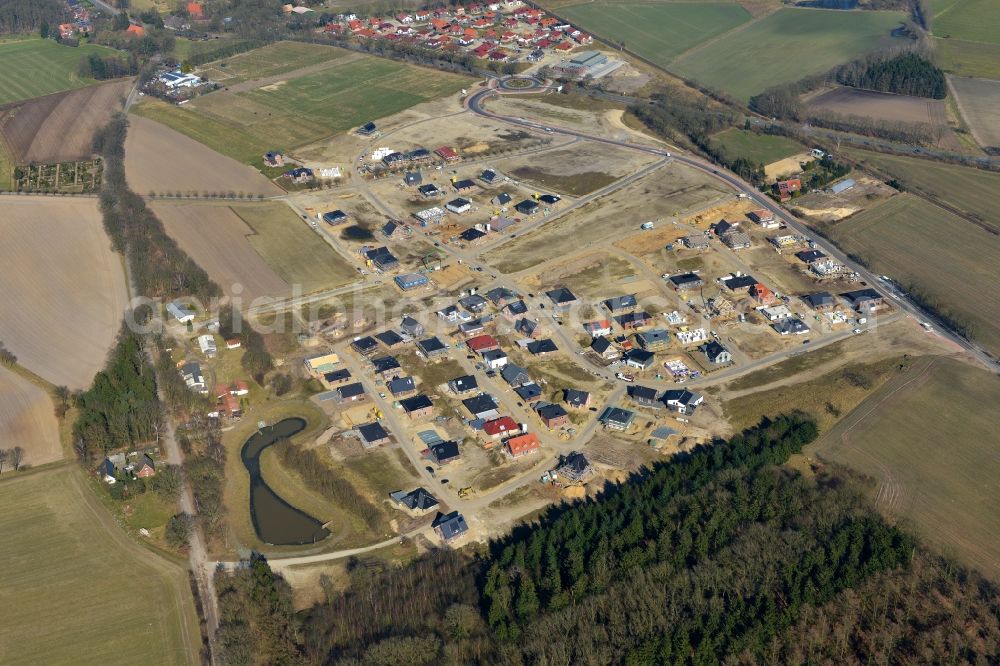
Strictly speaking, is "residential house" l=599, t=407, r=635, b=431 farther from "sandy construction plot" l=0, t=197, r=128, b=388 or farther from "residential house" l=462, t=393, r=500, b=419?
"sandy construction plot" l=0, t=197, r=128, b=388

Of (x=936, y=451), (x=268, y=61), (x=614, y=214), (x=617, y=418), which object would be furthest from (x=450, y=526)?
(x=268, y=61)

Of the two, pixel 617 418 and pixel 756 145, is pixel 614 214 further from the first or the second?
pixel 617 418

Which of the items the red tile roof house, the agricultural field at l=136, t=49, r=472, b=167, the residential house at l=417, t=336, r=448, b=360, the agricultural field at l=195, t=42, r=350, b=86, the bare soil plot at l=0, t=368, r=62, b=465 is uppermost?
the red tile roof house

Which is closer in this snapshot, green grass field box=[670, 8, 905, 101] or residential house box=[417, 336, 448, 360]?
residential house box=[417, 336, 448, 360]

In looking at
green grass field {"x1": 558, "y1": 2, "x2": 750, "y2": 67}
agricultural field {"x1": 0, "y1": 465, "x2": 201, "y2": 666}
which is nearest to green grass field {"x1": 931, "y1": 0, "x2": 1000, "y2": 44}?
green grass field {"x1": 558, "y1": 2, "x2": 750, "y2": 67}

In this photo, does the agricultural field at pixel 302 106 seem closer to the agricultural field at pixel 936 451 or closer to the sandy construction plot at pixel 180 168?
the sandy construction plot at pixel 180 168
